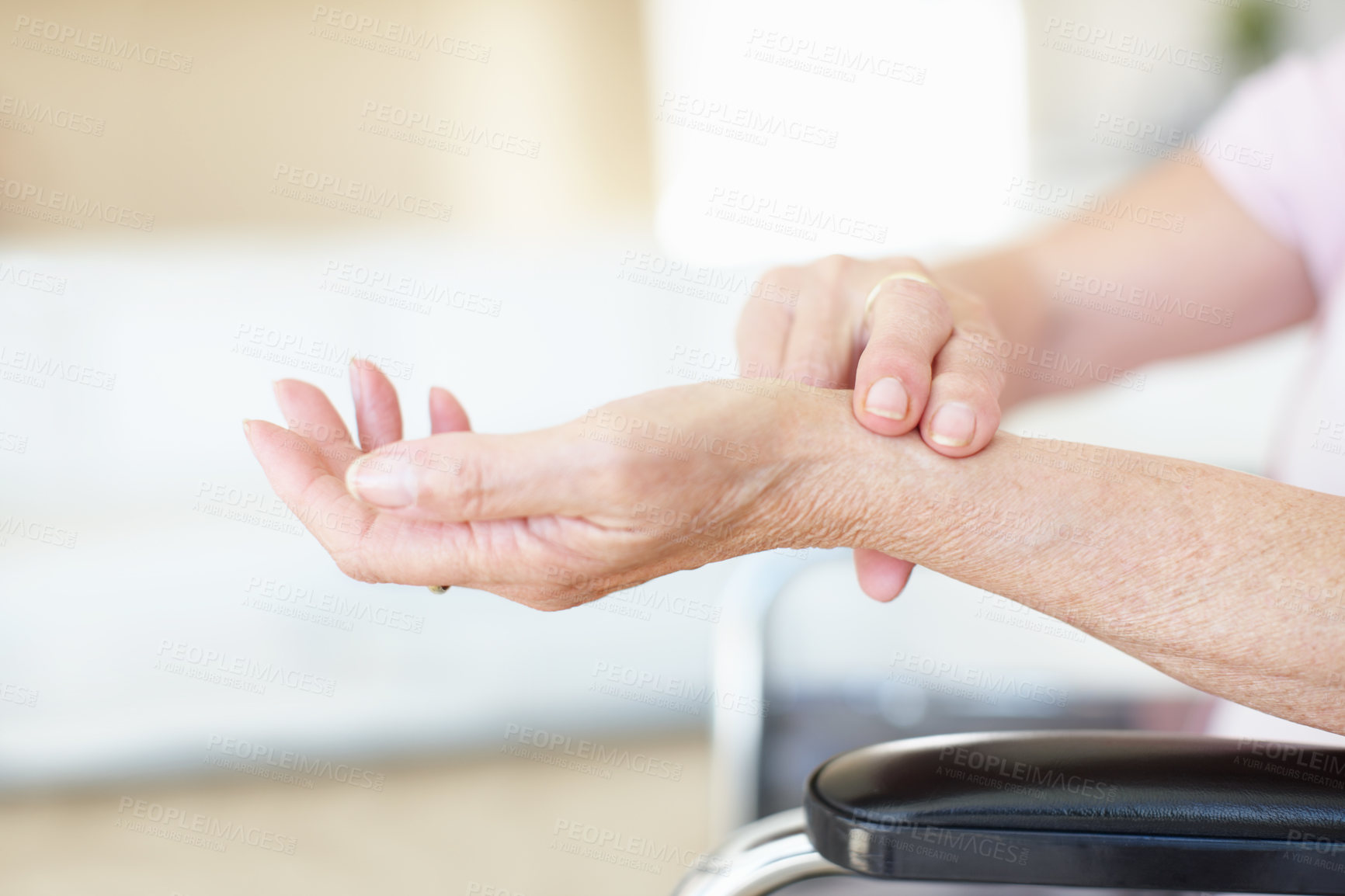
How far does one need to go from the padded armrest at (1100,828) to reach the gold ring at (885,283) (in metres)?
0.43

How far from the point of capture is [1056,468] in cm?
78

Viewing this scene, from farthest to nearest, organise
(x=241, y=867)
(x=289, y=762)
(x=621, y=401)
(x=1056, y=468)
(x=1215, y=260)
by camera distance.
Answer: (x=289, y=762) < (x=241, y=867) < (x=1215, y=260) < (x=1056, y=468) < (x=621, y=401)

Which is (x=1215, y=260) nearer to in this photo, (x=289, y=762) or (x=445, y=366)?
(x=445, y=366)

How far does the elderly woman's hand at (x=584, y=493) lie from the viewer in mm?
615

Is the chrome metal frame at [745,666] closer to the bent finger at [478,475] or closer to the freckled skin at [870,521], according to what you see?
the freckled skin at [870,521]

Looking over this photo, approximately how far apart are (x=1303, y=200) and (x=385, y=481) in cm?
105

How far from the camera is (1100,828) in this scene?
0.60m

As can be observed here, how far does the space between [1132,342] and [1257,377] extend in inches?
79.9

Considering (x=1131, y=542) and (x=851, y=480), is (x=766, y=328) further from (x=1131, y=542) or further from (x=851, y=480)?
(x=1131, y=542)

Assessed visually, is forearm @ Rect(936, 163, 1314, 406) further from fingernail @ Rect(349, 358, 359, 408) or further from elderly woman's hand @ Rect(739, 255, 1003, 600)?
fingernail @ Rect(349, 358, 359, 408)

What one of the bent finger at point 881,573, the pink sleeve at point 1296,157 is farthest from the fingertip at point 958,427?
the pink sleeve at point 1296,157

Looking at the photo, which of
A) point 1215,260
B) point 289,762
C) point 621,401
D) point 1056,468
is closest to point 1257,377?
point 1215,260

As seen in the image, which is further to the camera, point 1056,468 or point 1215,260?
point 1215,260

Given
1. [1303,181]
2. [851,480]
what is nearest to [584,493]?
[851,480]
